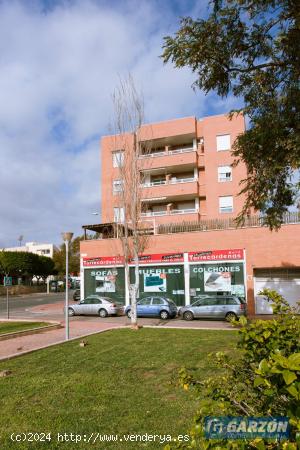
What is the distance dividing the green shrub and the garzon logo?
0.14 feet

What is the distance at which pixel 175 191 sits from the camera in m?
35.9

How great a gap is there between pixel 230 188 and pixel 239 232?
9.89m

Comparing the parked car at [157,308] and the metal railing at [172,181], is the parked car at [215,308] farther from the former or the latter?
the metal railing at [172,181]

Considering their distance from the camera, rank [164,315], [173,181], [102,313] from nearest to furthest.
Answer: [164,315] → [102,313] → [173,181]

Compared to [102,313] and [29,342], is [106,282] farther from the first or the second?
[29,342]

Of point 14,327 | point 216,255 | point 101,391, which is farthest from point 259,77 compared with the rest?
point 216,255

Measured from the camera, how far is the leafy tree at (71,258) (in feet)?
183

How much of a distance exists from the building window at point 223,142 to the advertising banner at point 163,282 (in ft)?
43.5

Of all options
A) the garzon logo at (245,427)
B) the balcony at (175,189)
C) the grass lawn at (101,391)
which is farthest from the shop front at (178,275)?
the garzon logo at (245,427)

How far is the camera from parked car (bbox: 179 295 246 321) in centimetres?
2217

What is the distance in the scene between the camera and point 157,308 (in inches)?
937

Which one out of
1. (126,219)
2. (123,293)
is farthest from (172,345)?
(123,293)

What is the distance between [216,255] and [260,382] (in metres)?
24.7

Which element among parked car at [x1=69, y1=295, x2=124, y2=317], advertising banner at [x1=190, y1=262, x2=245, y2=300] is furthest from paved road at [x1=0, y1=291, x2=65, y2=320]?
advertising banner at [x1=190, y1=262, x2=245, y2=300]
